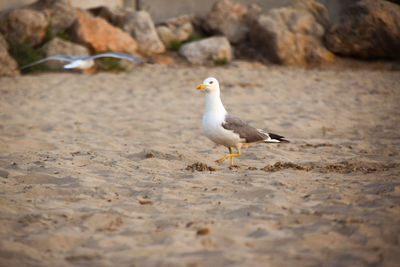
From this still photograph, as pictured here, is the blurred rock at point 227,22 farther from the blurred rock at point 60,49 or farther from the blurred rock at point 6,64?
the blurred rock at point 6,64

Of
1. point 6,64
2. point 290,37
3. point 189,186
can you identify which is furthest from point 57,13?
point 189,186

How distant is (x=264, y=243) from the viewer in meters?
2.15

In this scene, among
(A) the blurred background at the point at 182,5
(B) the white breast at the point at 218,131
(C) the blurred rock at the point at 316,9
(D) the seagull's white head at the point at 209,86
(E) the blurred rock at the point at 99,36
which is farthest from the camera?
(A) the blurred background at the point at 182,5

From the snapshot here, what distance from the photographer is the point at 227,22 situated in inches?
488

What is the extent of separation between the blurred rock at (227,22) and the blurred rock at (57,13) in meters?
4.15

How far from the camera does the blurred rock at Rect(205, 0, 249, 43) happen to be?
12.4m

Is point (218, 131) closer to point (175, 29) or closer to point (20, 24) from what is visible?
point (20, 24)

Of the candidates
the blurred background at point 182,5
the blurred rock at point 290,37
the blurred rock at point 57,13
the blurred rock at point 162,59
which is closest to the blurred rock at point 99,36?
the blurred rock at point 57,13

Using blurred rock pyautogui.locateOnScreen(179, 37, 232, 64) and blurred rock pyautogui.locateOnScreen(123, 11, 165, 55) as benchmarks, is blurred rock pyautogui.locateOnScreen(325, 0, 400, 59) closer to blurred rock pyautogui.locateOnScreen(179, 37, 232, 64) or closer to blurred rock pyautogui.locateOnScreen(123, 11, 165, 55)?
blurred rock pyautogui.locateOnScreen(179, 37, 232, 64)

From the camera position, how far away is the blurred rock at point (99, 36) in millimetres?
10258

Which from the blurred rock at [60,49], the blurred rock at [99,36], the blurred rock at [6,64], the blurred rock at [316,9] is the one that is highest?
the blurred rock at [316,9]

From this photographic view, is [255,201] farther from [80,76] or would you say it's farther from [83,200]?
[80,76]

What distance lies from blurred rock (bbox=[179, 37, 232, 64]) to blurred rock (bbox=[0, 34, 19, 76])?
4.44 m

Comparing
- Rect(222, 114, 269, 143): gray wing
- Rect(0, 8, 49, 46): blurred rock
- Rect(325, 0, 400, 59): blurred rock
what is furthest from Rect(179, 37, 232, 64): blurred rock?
Rect(222, 114, 269, 143): gray wing
